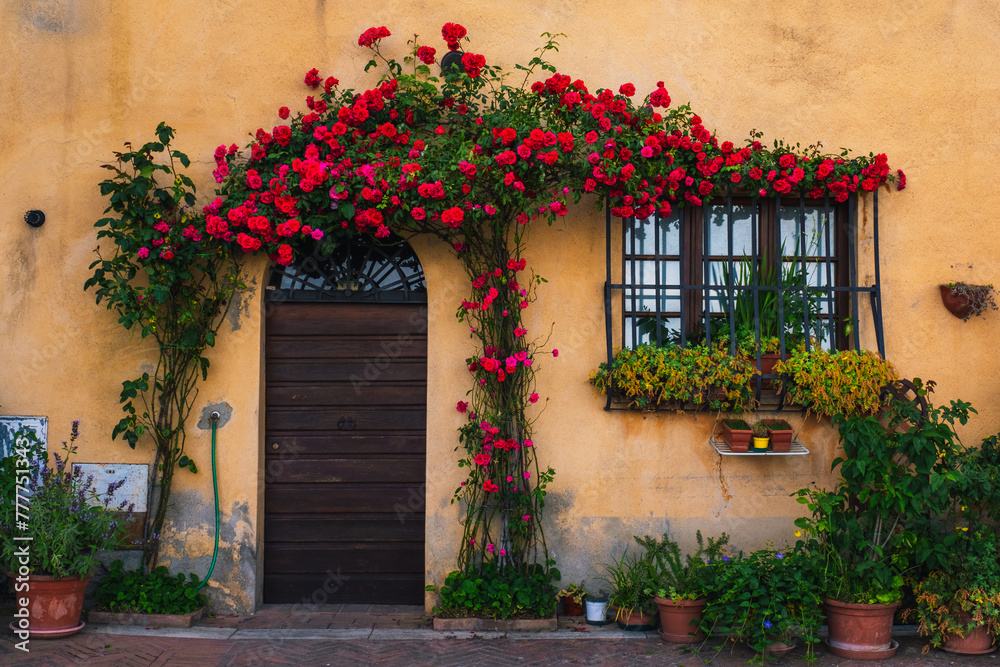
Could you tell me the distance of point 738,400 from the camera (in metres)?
5.09

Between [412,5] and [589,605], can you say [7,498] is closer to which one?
[589,605]

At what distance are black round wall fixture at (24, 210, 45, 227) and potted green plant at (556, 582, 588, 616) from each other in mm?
4340

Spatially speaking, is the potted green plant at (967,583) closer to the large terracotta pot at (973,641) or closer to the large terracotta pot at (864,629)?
the large terracotta pot at (973,641)

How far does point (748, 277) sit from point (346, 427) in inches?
117

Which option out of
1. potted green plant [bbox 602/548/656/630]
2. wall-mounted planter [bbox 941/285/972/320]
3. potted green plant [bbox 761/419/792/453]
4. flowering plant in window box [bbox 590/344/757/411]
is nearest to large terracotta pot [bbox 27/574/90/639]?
potted green plant [bbox 602/548/656/630]

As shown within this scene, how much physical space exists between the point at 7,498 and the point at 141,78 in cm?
291

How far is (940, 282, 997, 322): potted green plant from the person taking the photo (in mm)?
5203

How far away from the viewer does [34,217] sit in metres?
5.33

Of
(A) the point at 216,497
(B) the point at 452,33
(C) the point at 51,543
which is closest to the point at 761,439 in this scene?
(B) the point at 452,33

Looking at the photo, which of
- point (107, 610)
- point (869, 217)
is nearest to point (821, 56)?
point (869, 217)

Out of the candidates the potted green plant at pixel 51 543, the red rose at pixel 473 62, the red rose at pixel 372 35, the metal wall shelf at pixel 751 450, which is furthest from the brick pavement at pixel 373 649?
the red rose at pixel 372 35

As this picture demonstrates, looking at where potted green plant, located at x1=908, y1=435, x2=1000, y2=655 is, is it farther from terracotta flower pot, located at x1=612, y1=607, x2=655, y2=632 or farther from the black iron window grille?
the black iron window grille

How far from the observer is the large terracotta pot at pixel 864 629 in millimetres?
4516

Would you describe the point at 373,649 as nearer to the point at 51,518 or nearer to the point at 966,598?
the point at 51,518
